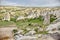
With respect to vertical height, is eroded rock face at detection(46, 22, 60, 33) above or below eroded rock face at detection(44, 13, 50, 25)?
below

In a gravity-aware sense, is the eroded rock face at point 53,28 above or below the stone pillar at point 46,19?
below

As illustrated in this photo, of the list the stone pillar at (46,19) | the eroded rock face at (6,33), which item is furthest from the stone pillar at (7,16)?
the stone pillar at (46,19)

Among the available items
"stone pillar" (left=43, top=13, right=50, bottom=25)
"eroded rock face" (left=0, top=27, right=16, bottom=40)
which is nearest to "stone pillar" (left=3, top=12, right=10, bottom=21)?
"eroded rock face" (left=0, top=27, right=16, bottom=40)

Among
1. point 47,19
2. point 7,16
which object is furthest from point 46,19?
point 7,16

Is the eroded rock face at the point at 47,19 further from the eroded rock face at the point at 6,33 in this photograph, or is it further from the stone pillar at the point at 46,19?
the eroded rock face at the point at 6,33

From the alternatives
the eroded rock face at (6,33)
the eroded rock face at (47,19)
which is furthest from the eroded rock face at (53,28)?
the eroded rock face at (6,33)

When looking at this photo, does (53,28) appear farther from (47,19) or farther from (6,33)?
(6,33)

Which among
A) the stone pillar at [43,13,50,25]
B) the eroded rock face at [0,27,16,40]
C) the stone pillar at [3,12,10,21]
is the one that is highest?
the stone pillar at [3,12,10,21]

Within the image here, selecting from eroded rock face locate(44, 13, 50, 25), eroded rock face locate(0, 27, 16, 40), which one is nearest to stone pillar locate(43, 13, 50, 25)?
eroded rock face locate(44, 13, 50, 25)

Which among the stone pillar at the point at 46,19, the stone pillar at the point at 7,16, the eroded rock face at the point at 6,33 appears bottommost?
the eroded rock face at the point at 6,33

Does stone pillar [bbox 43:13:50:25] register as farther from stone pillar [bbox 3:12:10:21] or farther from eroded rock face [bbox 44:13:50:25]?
stone pillar [bbox 3:12:10:21]

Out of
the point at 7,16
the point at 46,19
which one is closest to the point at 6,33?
the point at 7,16

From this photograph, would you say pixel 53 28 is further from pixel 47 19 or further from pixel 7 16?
pixel 7 16

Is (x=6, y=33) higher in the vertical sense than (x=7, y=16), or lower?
lower
